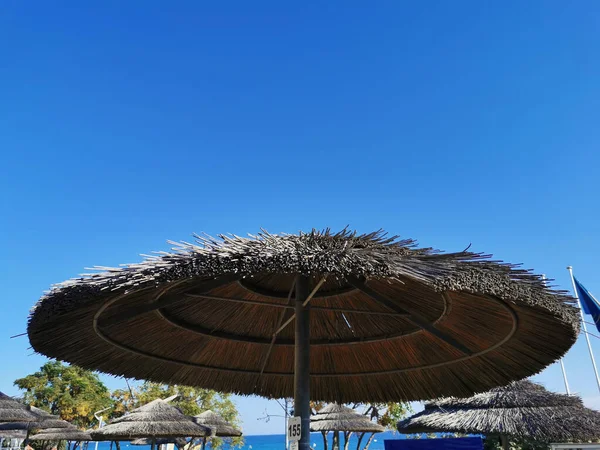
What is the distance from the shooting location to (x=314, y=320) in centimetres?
495

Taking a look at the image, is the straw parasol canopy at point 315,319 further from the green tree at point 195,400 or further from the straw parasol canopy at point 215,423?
the green tree at point 195,400

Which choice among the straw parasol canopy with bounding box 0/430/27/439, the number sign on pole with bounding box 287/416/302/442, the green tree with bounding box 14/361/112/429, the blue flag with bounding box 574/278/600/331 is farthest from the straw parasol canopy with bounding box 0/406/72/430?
the blue flag with bounding box 574/278/600/331

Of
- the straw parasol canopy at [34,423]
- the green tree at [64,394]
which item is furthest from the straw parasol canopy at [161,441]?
the green tree at [64,394]

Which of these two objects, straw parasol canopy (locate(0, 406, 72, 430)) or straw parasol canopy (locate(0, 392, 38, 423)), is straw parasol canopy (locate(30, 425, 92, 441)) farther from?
straw parasol canopy (locate(0, 392, 38, 423))

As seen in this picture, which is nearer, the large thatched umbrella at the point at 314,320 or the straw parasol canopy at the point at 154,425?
the large thatched umbrella at the point at 314,320

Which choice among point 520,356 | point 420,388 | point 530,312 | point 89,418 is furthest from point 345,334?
point 89,418

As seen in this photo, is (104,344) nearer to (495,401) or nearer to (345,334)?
(345,334)

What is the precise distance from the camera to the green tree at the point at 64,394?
2573cm

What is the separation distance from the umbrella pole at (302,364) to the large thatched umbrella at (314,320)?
0.01m

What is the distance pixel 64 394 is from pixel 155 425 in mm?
18098

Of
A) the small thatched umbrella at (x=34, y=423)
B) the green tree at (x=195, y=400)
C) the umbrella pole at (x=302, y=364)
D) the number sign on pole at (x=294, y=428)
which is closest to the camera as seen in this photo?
the number sign on pole at (x=294, y=428)

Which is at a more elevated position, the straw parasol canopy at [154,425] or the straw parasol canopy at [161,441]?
the straw parasol canopy at [154,425]

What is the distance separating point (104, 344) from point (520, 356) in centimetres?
383

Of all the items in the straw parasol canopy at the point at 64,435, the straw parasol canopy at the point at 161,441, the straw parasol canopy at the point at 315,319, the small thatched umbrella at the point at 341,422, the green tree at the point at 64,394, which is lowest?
the straw parasol canopy at the point at 161,441
